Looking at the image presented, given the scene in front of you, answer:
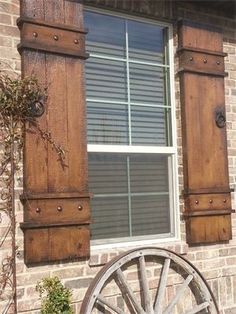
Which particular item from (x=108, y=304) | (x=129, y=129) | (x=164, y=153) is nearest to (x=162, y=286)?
(x=108, y=304)

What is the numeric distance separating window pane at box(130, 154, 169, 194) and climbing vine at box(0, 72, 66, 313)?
0.97 metres

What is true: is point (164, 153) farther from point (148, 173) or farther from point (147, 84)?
point (147, 84)

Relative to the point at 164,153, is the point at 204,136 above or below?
above

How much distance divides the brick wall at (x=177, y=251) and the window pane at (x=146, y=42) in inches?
5.8

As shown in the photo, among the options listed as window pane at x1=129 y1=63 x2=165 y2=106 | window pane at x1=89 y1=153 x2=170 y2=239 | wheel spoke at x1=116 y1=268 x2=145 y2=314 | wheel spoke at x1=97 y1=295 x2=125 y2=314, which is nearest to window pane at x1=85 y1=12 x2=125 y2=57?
window pane at x1=129 y1=63 x2=165 y2=106

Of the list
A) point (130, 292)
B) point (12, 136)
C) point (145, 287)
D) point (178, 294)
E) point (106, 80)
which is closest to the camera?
point (12, 136)

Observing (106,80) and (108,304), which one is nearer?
(108,304)

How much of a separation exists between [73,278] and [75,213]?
1.64 ft

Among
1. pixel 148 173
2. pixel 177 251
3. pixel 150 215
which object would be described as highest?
pixel 148 173

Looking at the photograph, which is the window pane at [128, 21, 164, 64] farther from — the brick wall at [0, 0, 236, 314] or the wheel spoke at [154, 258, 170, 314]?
the wheel spoke at [154, 258, 170, 314]

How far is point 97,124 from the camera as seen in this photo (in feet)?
13.5

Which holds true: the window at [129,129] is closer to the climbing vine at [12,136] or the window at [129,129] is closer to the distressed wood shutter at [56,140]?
the distressed wood shutter at [56,140]

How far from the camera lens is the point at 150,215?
4363 millimetres

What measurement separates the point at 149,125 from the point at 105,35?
875mm
